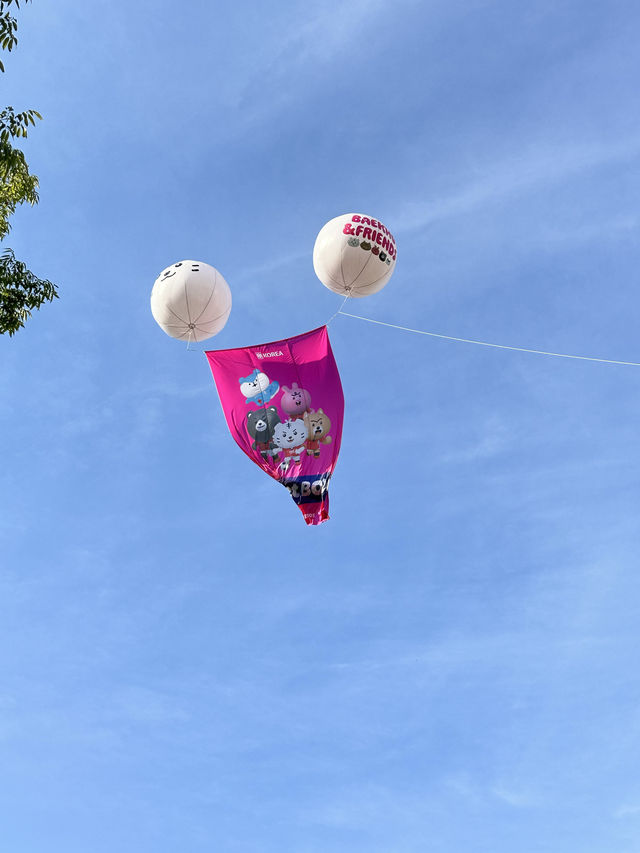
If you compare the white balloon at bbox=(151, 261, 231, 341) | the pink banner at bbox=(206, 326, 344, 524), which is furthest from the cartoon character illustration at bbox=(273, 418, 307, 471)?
the white balloon at bbox=(151, 261, 231, 341)

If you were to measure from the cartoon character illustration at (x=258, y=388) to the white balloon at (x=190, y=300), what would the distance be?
173cm

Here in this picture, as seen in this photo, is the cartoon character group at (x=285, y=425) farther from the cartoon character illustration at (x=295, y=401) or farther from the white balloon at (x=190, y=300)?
the white balloon at (x=190, y=300)

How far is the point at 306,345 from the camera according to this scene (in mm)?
19422

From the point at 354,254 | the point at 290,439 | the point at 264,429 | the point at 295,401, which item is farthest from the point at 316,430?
the point at 354,254

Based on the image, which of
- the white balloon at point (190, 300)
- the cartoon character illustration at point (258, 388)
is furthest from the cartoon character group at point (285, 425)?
the white balloon at point (190, 300)

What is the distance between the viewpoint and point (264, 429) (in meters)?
18.9

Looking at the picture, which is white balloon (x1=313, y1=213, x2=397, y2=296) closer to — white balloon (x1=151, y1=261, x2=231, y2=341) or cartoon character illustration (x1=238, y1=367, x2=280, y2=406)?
white balloon (x1=151, y1=261, x2=231, y2=341)

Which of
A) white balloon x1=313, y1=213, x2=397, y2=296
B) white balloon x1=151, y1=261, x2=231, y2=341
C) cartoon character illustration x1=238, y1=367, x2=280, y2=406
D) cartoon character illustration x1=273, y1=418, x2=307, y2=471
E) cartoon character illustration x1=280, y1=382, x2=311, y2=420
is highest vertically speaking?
white balloon x1=313, y1=213, x2=397, y2=296

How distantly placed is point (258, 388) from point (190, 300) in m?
2.58

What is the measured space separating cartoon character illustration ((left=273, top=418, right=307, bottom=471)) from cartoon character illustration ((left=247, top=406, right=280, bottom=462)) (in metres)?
0.13

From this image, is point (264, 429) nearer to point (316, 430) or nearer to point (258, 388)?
point (258, 388)

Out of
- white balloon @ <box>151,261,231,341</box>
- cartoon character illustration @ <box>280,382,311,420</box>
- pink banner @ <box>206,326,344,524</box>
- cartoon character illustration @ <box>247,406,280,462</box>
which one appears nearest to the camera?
pink banner @ <box>206,326,344,524</box>

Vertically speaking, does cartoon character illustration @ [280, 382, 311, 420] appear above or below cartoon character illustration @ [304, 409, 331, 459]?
above

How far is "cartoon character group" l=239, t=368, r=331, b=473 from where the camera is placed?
1862 centimetres
